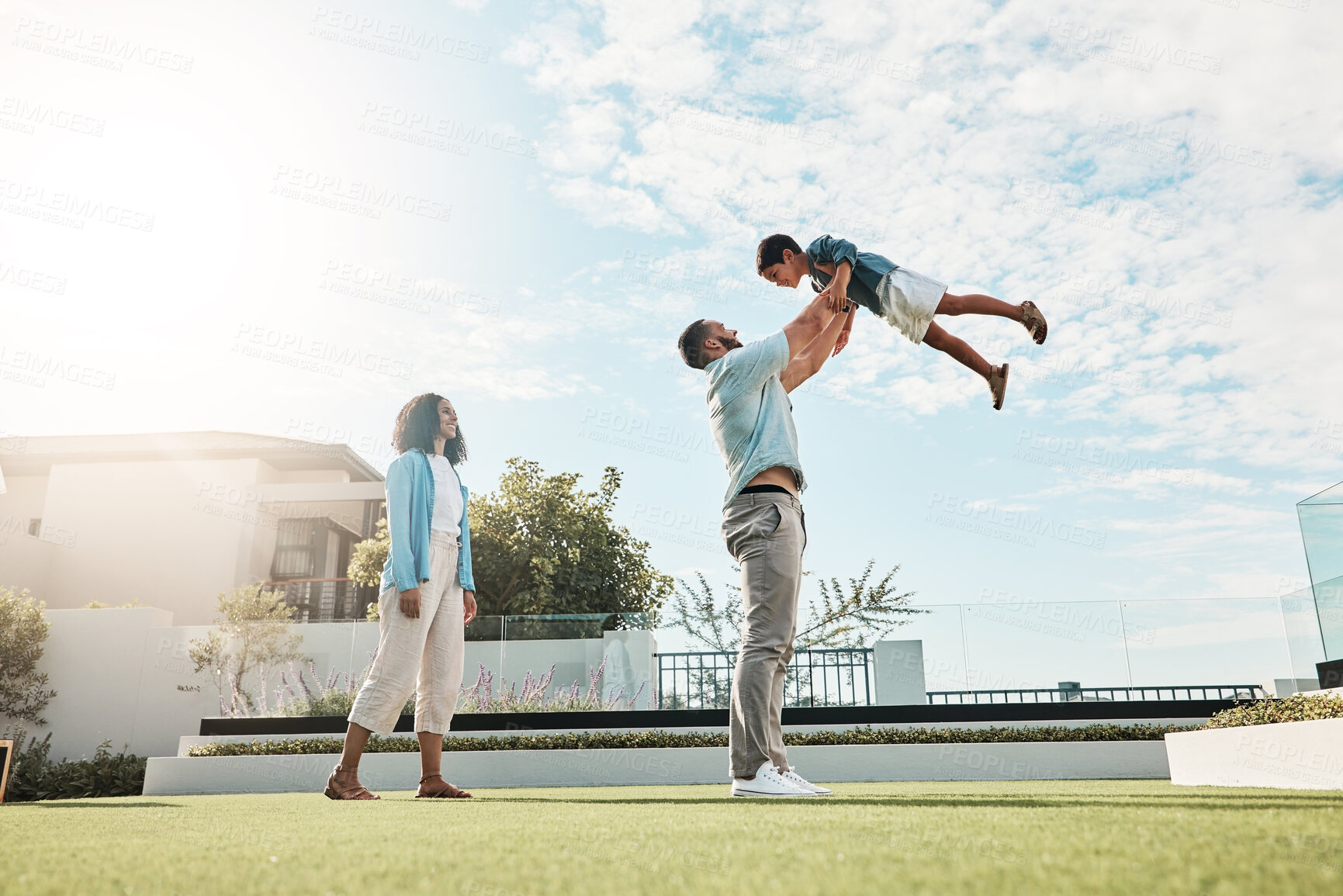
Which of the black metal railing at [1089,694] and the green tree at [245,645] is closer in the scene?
the black metal railing at [1089,694]

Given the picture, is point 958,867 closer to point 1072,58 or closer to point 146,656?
point 1072,58

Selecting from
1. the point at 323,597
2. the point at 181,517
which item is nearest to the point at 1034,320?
the point at 323,597

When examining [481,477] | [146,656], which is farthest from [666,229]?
[146,656]

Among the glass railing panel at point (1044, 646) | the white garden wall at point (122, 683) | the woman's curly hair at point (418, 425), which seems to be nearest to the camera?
the woman's curly hair at point (418, 425)

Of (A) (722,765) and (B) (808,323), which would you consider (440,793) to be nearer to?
(B) (808,323)

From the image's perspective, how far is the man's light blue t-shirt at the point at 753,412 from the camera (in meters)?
3.21

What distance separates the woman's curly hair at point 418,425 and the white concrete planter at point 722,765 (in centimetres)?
457

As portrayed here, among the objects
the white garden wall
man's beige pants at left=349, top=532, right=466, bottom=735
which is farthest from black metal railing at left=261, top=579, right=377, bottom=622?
man's beige pants at left=349, top=532, right=466, bottom=735

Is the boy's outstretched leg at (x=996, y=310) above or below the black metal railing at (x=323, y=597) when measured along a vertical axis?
below

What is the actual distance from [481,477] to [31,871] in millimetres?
16160

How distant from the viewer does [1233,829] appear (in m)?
1.43

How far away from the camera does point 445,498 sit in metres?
4.05

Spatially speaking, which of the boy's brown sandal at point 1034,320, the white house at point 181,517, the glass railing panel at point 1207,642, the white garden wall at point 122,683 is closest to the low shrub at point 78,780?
the white garden wall at point 122,683

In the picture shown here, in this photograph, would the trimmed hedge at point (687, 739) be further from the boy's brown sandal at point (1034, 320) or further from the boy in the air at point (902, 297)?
the boy's brown sandal at point (1034, 320)
